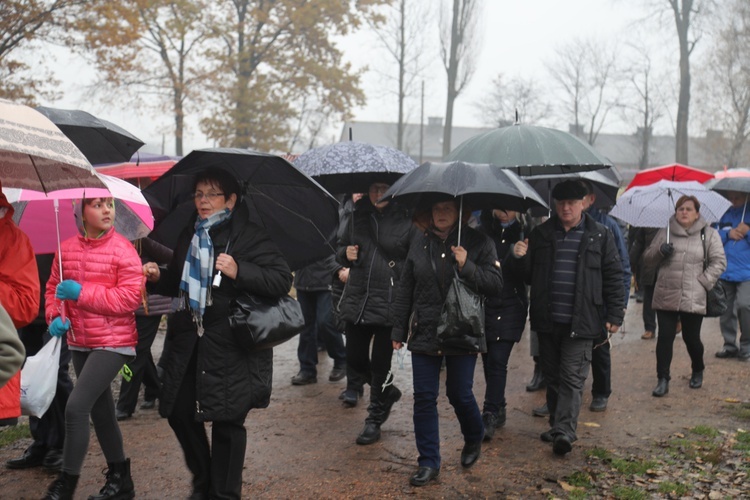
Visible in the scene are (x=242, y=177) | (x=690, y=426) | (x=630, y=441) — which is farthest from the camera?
(x=690, y=426)

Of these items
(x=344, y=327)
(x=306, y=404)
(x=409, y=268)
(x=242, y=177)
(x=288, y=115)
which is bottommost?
(x=306, y=404)

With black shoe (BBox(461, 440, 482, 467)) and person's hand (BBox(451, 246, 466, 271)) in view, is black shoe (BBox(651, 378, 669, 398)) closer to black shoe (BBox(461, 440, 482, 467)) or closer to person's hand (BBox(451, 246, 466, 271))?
black shoe (BBox(461, 440, 482, 467))

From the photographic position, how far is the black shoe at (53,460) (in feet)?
16.2

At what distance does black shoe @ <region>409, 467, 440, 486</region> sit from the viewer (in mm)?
4715

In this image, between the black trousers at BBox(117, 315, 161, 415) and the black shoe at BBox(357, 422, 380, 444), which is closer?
the black shoe at BBox(357, 422, 380, 444)

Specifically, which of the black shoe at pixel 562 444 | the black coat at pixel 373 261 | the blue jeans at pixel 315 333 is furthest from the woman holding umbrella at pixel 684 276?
the blue jeans at pixel 315 333

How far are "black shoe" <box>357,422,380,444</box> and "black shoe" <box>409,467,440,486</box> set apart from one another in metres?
0.87

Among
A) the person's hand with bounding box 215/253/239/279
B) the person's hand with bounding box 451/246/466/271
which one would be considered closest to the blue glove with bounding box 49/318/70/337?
the person's hand with bounding box 215/253/239/279

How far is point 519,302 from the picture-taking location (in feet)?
19.7

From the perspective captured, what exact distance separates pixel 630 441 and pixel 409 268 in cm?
240

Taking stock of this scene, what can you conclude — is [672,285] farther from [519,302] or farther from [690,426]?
[519,302]

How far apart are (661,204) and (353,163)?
11.4ft

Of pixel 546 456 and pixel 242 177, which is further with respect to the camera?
pixel 546 456

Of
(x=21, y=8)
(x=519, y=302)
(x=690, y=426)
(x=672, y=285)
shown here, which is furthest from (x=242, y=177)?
(x=21, y=8)
